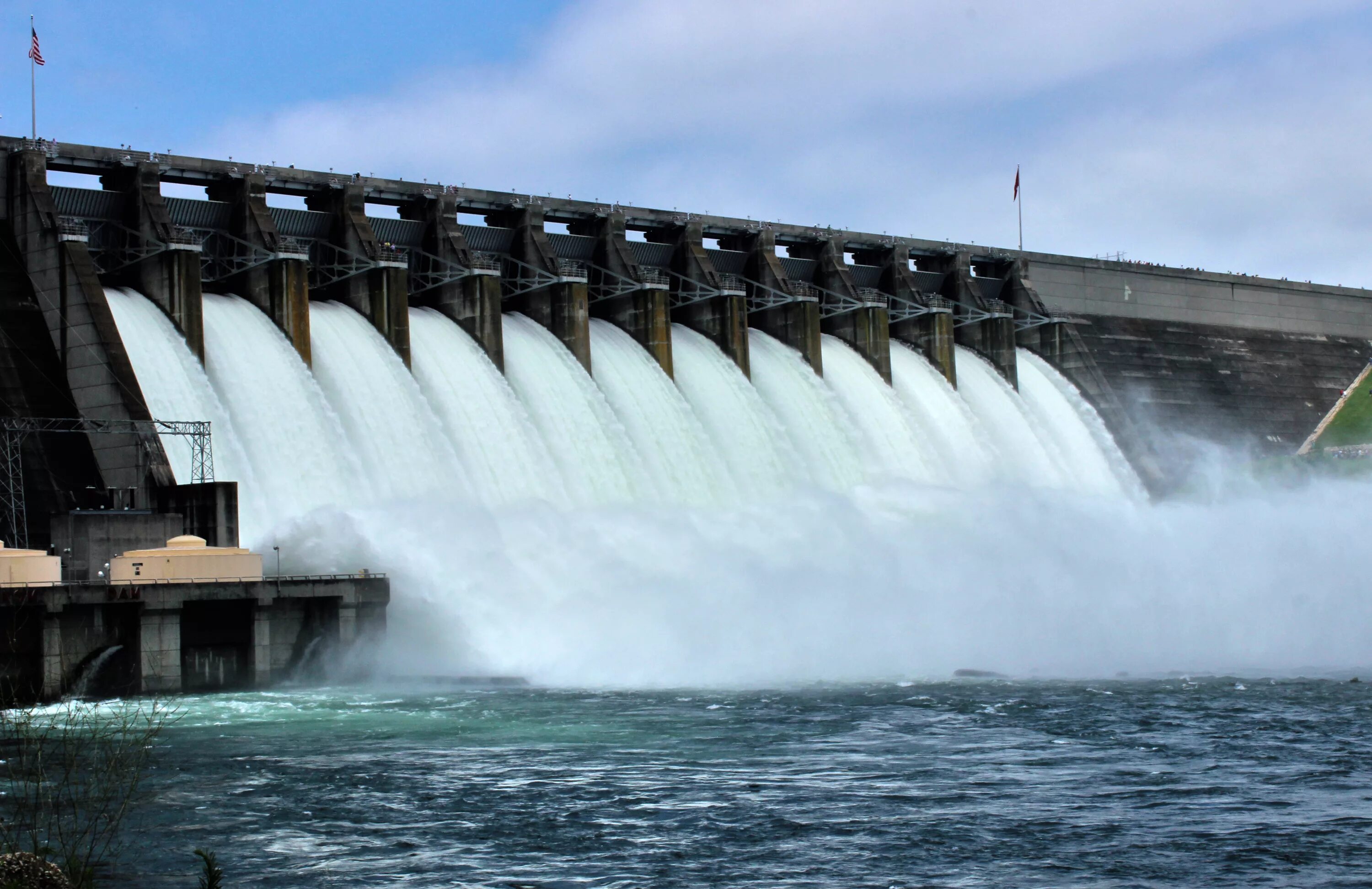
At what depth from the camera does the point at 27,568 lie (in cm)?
3581

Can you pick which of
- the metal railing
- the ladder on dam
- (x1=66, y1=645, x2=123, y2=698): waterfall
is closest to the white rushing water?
the metal railing

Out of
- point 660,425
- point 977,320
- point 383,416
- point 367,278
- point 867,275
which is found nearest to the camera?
point 383,416

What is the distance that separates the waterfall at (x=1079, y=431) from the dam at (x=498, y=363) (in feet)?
0.45

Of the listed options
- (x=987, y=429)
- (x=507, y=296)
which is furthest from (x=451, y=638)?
(x=987, y=429)

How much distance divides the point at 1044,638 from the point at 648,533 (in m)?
10.5

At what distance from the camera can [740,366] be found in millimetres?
59969

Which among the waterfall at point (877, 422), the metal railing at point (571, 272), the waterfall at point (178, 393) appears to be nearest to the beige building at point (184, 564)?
the waterfall at point (178, 393)

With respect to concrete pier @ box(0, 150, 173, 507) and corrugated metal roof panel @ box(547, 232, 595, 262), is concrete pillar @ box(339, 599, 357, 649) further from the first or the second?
corrugated metal roof panel @ box(547, 232, 595, 262)

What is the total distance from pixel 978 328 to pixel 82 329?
40.9 meters

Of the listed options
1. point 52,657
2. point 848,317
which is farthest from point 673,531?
point 848,317

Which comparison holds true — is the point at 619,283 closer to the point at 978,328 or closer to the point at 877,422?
the point at 877,422

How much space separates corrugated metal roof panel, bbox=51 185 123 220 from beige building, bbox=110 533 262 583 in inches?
538

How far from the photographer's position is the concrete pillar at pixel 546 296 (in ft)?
180

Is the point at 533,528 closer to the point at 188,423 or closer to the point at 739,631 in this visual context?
the point at 739,631
